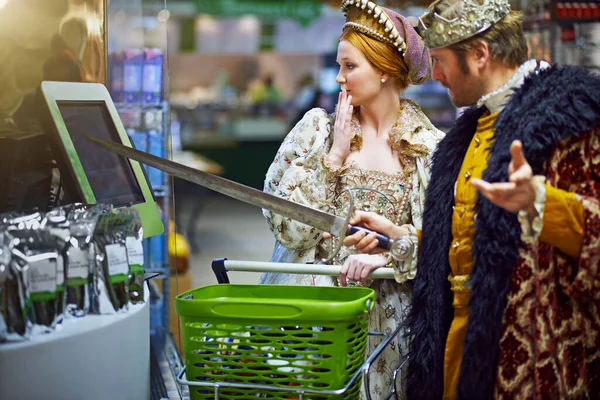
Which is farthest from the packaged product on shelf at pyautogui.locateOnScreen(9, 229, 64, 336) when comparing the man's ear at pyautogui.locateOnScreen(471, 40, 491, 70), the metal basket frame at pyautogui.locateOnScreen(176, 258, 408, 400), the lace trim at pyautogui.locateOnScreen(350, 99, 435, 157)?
the lace trim at pyautogui.locateOnScreen(350, 99, 435, 157)

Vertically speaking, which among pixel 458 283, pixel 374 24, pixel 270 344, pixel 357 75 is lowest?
pixel 270 344

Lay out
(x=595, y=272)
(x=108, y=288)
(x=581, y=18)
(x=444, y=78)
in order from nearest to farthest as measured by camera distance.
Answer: (x=595, y=272)
(x=108, y=288)
(x=444, y=78)
(x=581, y=18)

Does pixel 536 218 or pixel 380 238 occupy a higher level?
pixel 536 218

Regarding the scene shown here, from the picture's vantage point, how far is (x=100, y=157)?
2557mm

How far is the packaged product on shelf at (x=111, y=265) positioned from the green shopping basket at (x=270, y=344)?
149mm

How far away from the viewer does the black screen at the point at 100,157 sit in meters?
2.49

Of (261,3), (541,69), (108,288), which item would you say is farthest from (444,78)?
(261,3)

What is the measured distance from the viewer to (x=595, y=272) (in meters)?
1.90

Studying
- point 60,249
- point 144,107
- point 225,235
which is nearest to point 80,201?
point 60,249

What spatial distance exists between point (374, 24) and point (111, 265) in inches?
50.5

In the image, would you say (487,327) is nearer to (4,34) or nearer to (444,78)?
(444,78)

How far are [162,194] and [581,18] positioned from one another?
8.53ft

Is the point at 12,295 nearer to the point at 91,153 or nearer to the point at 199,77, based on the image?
the point at 91,153

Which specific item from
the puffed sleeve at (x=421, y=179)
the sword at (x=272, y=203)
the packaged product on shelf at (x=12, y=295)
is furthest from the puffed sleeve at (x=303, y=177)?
the packaged product on shelf at (x=12, y=295)
